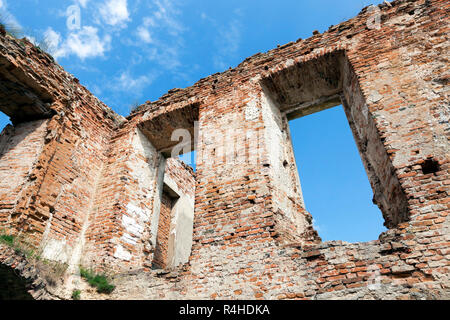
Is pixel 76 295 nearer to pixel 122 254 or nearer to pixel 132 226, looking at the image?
pixel 122 254

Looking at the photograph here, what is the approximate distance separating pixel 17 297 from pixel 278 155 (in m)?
4.40

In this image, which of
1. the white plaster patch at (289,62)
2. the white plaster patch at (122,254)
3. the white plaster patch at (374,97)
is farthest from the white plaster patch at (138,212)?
the white plaster patch at (374,97)

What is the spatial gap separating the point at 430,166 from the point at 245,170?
246cm

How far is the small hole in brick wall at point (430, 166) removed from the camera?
146 inches

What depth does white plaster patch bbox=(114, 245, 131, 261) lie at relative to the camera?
5.34 m

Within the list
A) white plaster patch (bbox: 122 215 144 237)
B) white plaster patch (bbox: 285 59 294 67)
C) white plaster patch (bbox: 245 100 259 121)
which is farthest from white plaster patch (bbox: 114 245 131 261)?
white plaster patch (bbox: 285 59 294 67)

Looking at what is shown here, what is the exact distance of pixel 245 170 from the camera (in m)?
4.83

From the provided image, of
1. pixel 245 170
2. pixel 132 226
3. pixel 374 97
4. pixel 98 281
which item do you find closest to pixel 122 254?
pixel 132 226

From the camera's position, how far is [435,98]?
163 inches

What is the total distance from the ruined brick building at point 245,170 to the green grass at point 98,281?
128 millimetres

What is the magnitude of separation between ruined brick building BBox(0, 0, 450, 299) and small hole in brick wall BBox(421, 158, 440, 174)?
2 centimetres

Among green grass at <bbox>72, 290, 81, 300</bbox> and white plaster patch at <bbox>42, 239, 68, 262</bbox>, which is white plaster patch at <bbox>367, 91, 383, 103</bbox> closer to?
green grass at <bbox>72, 290, 81, 300</bbox>

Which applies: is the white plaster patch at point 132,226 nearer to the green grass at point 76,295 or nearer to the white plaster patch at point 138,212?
the white plaster patch at point 138,212
